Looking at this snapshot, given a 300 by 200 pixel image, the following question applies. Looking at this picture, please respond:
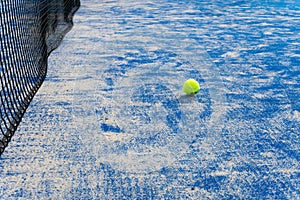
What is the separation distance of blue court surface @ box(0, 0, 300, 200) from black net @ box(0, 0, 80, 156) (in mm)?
80

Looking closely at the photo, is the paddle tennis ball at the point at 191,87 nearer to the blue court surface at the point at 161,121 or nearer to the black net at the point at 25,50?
the blue court surface at the point at 161,121

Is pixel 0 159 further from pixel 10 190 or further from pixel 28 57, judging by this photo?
pixel 28 57

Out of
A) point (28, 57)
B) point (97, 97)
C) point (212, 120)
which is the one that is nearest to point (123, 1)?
point (28, 57)

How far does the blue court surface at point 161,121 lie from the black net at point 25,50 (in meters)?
0.08

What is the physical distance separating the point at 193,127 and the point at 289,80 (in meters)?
1.14

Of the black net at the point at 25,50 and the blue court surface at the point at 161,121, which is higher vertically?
the black net at the point at 25,50

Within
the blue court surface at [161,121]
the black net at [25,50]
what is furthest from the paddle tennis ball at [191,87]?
the black net at [25,50]

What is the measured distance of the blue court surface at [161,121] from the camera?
159 centimetres

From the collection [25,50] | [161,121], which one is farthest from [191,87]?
[25,50]

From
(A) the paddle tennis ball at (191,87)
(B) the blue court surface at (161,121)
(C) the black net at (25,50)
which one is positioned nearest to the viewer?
(B) the blue court surface at (161,121)

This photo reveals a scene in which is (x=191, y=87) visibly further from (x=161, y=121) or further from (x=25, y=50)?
(x=25, y=50)

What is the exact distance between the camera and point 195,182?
160 centimetres

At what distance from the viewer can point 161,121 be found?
6.95ft

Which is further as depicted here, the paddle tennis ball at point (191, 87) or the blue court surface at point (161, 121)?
the paddle tennis ball at point (191, 87)
